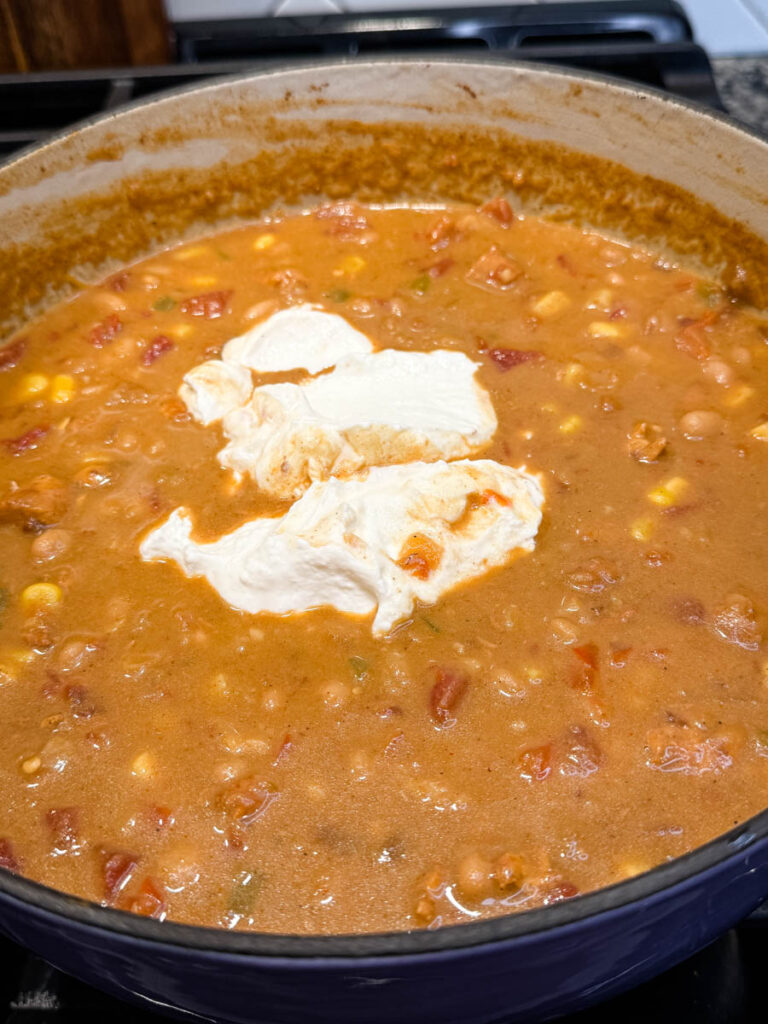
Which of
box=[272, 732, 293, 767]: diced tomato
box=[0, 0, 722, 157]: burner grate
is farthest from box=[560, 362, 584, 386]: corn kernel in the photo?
box=[272, 732, 293, 767]: diced tomato

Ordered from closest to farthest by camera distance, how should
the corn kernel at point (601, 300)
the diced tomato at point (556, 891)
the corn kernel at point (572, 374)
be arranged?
the diced tomato at point (556, 891), the corn kernel at point (572, 374), the corn kernel at point (601, 300)

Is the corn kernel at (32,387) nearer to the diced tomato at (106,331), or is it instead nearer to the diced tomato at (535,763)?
the diced tomato at (106,331)

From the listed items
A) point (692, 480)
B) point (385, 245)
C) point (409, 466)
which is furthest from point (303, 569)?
point (385, 245)

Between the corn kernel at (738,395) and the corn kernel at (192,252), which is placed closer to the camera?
the corn kernel at (738,395)

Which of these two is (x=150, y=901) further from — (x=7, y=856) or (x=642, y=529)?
(x=642, y=529)

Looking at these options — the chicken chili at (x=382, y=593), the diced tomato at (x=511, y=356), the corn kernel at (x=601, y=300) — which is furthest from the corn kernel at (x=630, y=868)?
the corn kernel at (x=601, y=300)

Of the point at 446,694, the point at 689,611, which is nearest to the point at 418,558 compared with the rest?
the point at 446,694

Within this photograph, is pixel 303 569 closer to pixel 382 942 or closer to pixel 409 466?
pixel 409 466
